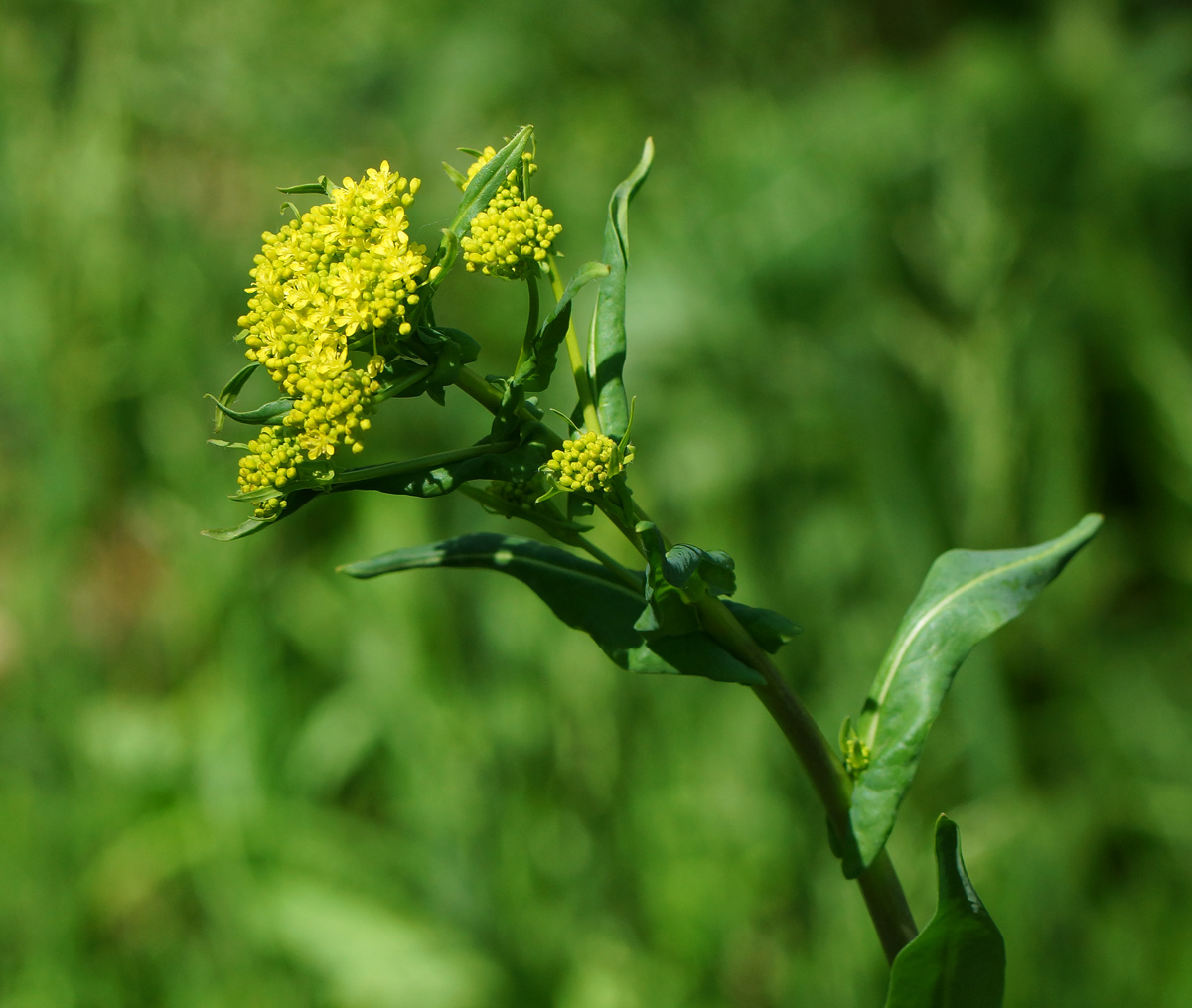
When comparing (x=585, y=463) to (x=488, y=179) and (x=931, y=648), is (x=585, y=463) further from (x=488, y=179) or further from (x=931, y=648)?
(x=931, y=648)

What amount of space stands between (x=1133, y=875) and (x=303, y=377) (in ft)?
8.45

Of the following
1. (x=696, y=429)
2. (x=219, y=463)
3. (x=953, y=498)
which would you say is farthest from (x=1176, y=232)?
(x=219, y=463)

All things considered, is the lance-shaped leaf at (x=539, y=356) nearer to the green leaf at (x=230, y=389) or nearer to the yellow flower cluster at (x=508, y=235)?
the yellow flower cluster at (x=508, y=235)

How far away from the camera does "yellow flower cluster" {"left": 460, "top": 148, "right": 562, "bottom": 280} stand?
2.41 ft

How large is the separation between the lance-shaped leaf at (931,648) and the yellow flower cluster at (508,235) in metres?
0.41

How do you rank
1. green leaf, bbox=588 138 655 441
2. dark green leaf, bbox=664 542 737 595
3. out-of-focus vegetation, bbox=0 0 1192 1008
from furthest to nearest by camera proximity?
out-of-focus vegetation, bbox=0 0 1192 1008
green leaf, bbox=588 138 655 441
dark green leaf, bbox=664 542 737 595

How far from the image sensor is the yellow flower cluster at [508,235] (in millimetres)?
733

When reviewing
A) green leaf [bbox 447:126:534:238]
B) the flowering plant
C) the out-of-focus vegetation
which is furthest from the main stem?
the out-of-focus vegetation

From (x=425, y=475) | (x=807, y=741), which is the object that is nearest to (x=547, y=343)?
(x=425, y=475)

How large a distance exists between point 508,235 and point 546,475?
18cm

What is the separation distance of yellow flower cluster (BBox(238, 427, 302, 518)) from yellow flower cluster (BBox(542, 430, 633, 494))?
0.17 meters

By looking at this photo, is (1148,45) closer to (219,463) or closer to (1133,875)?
(1133,875)

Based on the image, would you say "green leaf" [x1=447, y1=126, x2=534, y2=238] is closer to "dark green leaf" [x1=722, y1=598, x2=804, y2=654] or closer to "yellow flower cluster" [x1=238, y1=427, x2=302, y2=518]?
"yellow flower cluster" [x1=238, y1=427, x2=302, y2=518]

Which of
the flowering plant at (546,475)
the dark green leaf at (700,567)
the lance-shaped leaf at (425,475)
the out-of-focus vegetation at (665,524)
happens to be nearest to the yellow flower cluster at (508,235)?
the flowering plant at (546,475)
